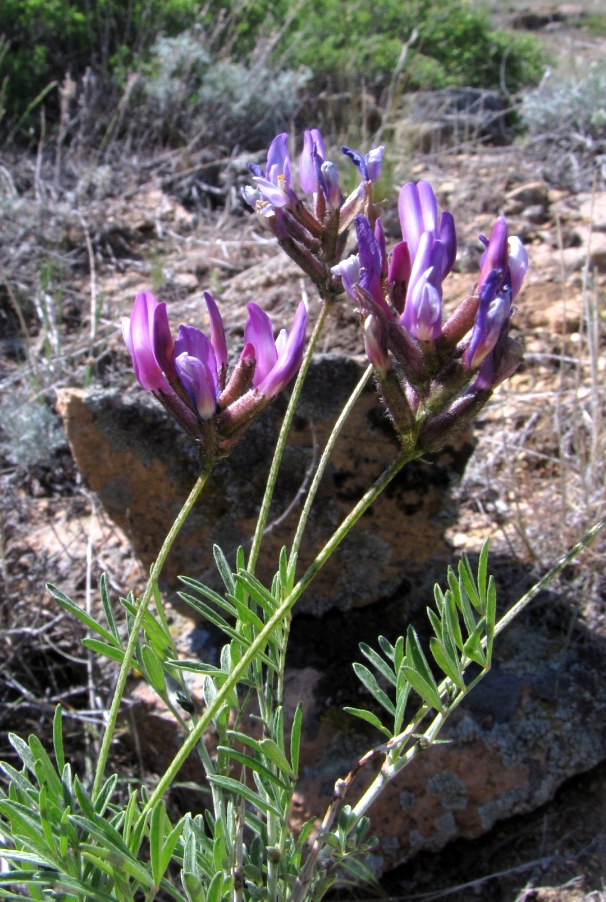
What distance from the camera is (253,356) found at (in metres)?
1.39

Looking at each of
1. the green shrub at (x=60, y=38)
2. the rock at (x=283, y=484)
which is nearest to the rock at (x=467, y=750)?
the rock at (x=283, y=484)

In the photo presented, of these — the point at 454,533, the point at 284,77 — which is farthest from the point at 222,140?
the point at 454,533

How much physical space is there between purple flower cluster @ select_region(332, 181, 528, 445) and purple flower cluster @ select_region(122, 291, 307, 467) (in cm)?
15

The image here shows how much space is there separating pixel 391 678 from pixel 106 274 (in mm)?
3628

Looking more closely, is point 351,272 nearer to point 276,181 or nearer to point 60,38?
point 276,181

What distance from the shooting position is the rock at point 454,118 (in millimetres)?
5734

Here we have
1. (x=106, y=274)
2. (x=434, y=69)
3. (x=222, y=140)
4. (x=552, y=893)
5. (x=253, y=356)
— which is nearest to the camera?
(x=253, y=356)

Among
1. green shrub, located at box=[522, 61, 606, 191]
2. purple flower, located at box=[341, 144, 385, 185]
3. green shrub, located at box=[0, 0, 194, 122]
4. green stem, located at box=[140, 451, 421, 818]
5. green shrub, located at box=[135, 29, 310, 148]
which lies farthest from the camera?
green shrub, located at box=[0, 0, 194, 122]

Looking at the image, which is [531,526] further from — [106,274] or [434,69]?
[434,69]

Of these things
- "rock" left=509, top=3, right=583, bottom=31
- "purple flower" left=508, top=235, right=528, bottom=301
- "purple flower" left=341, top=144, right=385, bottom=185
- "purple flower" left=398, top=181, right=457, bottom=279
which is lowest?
"purple flower" left=508, top=235, right=528, bottom=301

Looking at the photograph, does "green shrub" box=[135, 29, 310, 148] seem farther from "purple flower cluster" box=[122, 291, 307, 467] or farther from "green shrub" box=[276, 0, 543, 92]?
"purple flower cluster" box=[122, 291, 307, 467]

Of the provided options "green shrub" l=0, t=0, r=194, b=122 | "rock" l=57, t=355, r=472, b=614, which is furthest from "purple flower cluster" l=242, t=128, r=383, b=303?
"green shrub" l=0, t=0, r=194, b=122

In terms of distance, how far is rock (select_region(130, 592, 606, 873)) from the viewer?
2.27 metres

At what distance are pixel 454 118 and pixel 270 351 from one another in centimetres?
537
